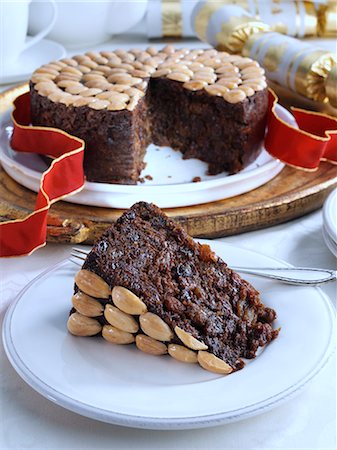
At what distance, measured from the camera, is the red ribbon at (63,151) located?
1.38 metres

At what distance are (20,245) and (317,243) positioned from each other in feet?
1.92

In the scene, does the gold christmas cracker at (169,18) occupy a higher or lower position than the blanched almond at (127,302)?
lower

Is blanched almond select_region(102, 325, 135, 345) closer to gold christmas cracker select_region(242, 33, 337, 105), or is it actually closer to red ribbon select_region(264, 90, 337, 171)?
red ribbon select_region(264, 90, 337, 171)

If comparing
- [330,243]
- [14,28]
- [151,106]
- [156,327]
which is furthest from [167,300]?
[14,28]

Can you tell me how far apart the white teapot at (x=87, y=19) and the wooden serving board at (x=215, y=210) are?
3.46 feet

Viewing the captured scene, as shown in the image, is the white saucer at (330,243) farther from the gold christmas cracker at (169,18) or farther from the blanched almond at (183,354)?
the gold christmas cracker at (169,18)

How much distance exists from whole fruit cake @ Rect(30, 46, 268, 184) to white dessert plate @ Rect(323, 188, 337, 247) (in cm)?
34

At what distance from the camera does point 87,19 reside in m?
2.64

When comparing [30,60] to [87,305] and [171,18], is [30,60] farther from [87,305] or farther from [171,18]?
[87,305]

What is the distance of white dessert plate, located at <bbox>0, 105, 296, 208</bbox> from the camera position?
60.7 inches

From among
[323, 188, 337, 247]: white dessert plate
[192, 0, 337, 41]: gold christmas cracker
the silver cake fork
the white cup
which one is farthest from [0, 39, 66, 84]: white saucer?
the silver cake fork

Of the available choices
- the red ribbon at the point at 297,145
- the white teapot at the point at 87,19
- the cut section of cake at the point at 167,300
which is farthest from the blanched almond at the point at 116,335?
the white teapot at the point at 87,19

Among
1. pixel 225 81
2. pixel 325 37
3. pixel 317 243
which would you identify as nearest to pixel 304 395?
pixel 317 243

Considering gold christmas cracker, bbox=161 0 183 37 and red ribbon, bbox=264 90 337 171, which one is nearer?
red ribbon, bbox=264 90 337 171
